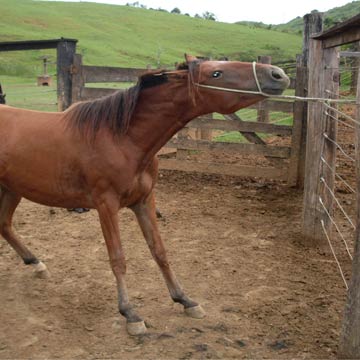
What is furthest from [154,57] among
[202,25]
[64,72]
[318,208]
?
[318,208]

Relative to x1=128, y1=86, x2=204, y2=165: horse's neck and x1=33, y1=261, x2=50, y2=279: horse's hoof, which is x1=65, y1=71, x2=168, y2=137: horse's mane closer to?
x1=128, y1=86, x2=204, y2=165: horse's neck

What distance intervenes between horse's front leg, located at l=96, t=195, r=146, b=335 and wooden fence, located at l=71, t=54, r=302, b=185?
4.32m

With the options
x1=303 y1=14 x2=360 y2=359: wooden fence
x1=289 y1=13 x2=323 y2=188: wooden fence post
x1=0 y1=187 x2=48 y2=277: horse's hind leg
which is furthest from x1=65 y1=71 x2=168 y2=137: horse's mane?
x1=289 y1=13 x2=323 y2=188: wooden fence post

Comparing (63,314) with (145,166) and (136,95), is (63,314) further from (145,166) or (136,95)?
(136,95)

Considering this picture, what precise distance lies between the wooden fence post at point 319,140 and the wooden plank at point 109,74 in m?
3.84

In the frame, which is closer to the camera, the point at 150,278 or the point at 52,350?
the point at 52,350

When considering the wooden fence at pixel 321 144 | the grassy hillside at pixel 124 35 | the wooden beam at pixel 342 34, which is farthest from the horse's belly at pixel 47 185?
the grassy hillside at pixel 124 35

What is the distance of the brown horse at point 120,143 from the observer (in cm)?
328

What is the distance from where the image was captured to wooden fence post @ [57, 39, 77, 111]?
26.3 ft

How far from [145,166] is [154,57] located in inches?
1602

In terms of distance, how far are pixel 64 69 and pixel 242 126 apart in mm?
3098

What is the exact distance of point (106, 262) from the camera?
4785mm

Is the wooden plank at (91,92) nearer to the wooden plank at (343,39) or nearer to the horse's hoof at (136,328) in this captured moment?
the wooden plank at (343,39)

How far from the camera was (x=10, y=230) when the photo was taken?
4.61m
